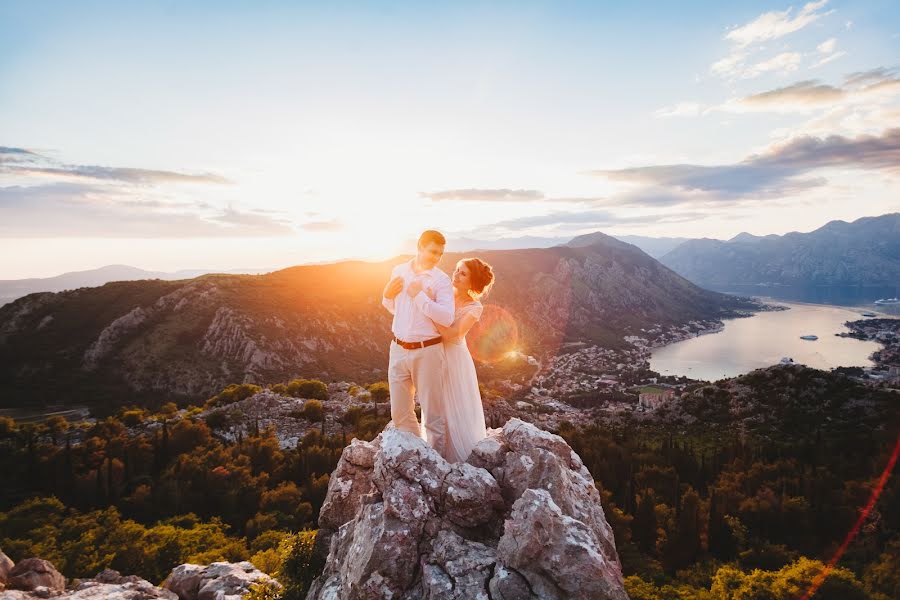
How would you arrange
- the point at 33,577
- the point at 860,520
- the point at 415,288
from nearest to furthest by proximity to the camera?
the point at 415,288 → the point at 33,577 → the point at 860,520

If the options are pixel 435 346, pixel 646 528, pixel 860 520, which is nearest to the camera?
pixel 435 346

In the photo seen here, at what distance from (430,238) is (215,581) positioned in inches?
500

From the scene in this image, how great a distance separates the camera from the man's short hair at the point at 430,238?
8500mm

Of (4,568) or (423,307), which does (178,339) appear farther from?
(423,307)

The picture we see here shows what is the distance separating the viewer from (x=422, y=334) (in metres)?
8.65

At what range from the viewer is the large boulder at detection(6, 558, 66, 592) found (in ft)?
42.4

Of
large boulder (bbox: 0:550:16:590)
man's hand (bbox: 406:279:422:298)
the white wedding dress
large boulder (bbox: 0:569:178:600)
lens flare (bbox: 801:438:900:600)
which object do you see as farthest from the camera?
lens flare (bbox: 801:438:900:600)

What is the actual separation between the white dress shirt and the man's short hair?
0.52m

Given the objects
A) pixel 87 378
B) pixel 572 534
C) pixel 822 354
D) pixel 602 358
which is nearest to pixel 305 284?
pixel 87 378

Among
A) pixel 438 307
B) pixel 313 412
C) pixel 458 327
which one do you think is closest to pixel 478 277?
pixel 458 327

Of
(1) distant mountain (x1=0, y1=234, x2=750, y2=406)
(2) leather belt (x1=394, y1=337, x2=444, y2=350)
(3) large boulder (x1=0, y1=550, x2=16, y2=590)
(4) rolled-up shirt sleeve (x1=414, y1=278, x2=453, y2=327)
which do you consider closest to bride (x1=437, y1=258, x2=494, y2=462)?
(2) leather belt (x1=394, y1=337, x2=444, y2=350)

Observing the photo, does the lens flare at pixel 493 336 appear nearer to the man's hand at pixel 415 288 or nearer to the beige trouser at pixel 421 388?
the beige trouser at pixel 421 388

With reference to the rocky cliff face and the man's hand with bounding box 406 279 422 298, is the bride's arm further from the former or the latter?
the rocky cliff face

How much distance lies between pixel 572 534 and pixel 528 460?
186cm
